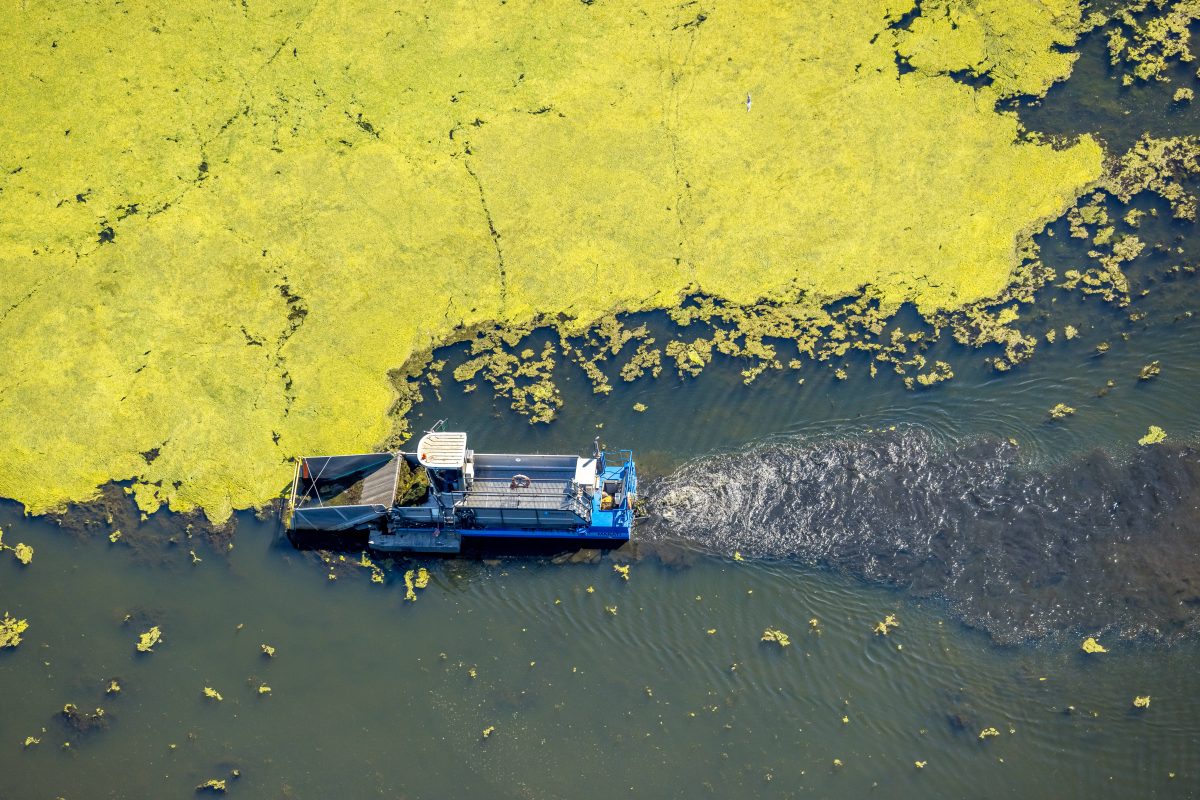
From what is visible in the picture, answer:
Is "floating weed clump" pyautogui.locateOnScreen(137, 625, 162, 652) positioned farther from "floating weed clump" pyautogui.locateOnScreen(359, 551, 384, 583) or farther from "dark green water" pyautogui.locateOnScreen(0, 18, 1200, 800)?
"floating weed clump" pyautogui.locateOnScreen(359, 551, 384, 583)

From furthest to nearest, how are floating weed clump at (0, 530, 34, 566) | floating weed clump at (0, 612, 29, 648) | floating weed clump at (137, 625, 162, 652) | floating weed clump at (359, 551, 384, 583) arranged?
floating weed clump at (0, 530, 34, 566), floating weed clump at (359, 551, 384, 583), floating weed clump at (0, 612, 29, 648), floating weed clump at (137, 625, 162, 652)

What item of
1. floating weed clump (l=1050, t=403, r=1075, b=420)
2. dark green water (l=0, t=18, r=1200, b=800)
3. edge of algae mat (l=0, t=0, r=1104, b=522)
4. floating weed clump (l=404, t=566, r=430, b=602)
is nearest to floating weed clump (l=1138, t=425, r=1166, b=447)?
dark green water (l=0, t=18, r=1200, b=800)

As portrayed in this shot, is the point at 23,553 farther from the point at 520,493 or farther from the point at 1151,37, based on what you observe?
the point at 1151,37

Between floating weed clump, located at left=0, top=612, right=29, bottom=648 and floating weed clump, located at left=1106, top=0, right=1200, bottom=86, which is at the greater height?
floating weed clump, located at left=1106, top=0, right=1200, bottom=86

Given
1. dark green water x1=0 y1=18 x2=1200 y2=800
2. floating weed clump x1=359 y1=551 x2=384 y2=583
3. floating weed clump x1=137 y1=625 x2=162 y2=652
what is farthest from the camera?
floating weed clump x1=359 y1=551 x2=384 y2=583

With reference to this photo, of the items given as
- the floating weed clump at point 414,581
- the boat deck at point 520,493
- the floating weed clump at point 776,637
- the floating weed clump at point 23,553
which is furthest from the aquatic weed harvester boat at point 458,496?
the floating weed clump at point 23,553

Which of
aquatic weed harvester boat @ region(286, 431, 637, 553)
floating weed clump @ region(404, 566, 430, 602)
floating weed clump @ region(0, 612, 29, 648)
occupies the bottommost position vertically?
floating weed clump @ region(0, 612, 29, 648)

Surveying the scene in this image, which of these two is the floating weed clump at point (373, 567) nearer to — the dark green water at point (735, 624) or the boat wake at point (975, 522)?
the dark green water at point (735, 624)

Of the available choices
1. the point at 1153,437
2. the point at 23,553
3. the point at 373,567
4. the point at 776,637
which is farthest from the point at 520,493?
the point at 1153,437
